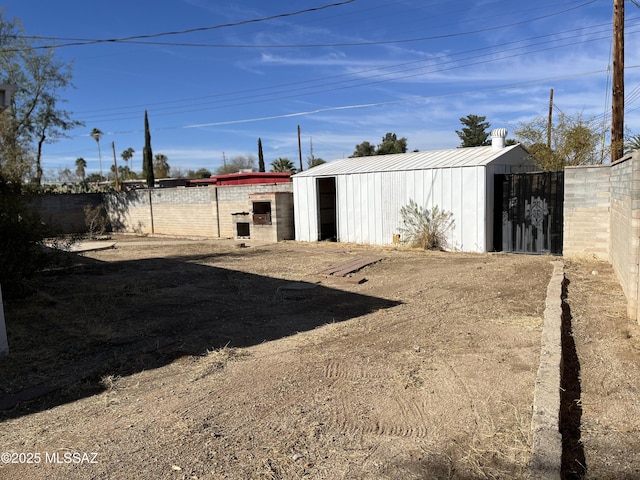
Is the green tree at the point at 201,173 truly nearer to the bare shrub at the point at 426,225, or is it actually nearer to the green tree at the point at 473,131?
the green tree at the point at 473,131

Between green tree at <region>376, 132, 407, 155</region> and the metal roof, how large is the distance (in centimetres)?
2889

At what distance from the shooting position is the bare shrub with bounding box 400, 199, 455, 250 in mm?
14500

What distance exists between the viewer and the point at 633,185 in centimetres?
642

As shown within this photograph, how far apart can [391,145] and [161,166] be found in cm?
3949

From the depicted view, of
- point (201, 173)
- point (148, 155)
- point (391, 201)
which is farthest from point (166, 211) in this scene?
point (201, 173)

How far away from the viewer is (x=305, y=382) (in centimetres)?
448

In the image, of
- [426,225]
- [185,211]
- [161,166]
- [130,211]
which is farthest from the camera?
[161,166]

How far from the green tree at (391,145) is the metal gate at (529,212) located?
33.2m

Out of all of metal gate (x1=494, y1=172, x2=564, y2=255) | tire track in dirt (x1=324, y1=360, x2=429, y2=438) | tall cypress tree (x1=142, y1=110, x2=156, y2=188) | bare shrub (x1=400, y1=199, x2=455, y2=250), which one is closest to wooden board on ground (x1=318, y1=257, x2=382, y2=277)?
bare shrub (x1=400, y1=199, x2=455, y2=250)

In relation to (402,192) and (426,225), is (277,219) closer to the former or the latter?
(402,192)

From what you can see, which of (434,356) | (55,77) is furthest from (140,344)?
(55,77)

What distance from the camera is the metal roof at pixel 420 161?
46.4 ft

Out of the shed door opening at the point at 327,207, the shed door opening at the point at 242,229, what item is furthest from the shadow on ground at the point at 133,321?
the shed door opening at the point at 242,229

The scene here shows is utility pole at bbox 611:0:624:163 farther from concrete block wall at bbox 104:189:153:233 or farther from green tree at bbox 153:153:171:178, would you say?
green tree at bbox 153:153:171:178
